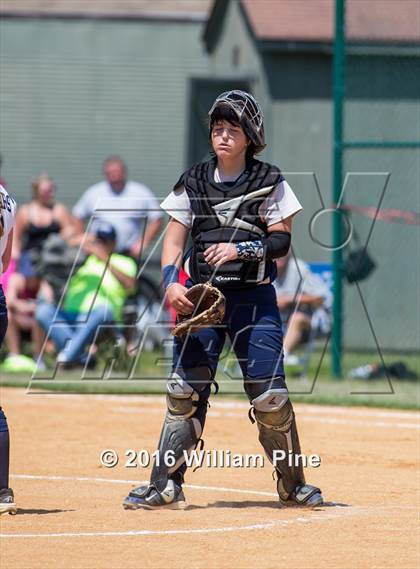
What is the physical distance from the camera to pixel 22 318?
46.8 ft

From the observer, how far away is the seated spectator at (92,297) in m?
13.5

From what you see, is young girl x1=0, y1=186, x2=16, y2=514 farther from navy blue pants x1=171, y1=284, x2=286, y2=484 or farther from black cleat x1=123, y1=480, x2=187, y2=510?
navy blue pants x1=171, y1=284, x2=286, y2=484

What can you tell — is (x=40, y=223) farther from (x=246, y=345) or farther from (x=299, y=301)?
(x=246, y=345)

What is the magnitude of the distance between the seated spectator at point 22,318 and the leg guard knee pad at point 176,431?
6.83 m

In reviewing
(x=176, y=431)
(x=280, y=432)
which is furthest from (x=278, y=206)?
(x=176, y=431)

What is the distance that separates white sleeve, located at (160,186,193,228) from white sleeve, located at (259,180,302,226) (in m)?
0.39

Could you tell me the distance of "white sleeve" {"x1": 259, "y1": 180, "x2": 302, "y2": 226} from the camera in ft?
22.8

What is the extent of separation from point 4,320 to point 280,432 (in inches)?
61.3

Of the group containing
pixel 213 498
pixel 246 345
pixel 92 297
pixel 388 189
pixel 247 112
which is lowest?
pixel 213 498

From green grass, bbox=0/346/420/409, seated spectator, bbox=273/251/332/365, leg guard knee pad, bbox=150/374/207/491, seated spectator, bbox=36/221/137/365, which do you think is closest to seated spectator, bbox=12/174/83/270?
seated spectator, bbox=36/221/137/365

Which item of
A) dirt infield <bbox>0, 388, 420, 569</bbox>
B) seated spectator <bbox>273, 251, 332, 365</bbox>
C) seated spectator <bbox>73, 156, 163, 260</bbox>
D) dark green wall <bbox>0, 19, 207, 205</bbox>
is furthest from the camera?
dark green wall <bbox>0, 19, 207, 205</bbox>

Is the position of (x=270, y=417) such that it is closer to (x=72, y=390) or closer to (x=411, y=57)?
(x=72, y=390)

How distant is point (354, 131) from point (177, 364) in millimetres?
7534

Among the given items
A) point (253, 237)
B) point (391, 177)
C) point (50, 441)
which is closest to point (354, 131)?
point (391, 177)
